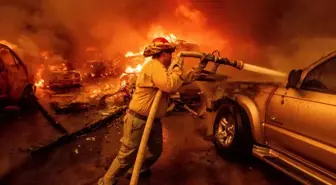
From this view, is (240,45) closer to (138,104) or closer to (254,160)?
(254,160)

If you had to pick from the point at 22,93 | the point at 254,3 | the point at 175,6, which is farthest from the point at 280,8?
the point at 22,93

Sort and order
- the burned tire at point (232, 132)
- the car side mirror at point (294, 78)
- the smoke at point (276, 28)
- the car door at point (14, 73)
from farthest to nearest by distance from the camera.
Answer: the smoke at point (276, 28)
the car door at point (14, 73)
the burned tire at point (232, 132)
the car side mirror at point (294, 78)

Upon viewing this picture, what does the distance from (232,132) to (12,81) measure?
19.9 ft

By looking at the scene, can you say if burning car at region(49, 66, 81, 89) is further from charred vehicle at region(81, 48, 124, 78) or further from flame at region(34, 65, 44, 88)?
charred vehicle at region(81, 48, 124, 78)

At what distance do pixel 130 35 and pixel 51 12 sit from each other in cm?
609

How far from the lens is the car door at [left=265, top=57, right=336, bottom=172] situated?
3.36m

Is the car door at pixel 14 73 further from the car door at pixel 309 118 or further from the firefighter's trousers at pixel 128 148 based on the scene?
the car door at pixel 309 118

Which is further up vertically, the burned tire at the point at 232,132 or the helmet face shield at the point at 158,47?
the helmet face shield at the point at 158,47

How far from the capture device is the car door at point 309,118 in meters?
3.36

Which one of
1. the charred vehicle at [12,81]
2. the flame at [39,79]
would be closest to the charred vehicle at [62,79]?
the flame at [39,79]

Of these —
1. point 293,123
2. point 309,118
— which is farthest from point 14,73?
point 309,118

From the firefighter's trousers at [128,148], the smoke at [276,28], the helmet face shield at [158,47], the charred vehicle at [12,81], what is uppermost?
the smoke at [276,28]

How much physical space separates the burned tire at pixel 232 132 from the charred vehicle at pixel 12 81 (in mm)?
5527

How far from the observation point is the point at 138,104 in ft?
12.8
